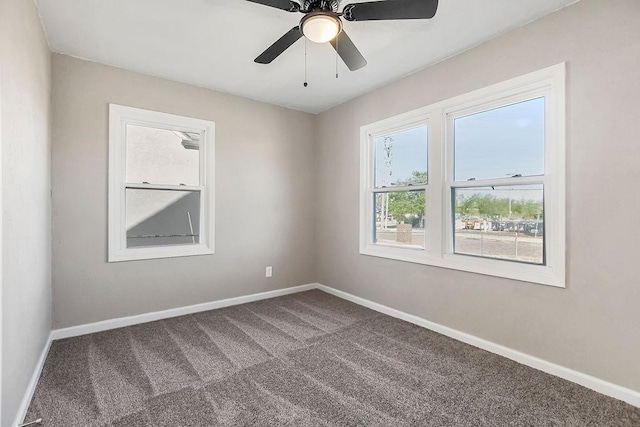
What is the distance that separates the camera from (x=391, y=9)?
5.64 feet

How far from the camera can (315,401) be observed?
190cm

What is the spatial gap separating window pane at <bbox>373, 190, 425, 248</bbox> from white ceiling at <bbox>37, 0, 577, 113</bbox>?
127 cm

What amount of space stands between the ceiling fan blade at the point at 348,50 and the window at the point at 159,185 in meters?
1.98

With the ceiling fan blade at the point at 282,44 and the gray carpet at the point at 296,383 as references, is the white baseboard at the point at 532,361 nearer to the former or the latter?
the gray carpet at the point at 296,383

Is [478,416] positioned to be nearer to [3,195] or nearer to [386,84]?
[3,195]

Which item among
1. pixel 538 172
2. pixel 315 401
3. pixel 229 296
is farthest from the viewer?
pixel 229 296

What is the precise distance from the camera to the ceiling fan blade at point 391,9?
5.43ft

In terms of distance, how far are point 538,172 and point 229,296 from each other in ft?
11.0

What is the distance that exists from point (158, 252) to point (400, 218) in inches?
104

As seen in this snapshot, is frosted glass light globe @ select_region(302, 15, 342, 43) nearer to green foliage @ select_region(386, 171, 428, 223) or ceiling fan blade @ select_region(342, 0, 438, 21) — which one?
ceiling fan blade @ select_region(342, 0, 438, 21)

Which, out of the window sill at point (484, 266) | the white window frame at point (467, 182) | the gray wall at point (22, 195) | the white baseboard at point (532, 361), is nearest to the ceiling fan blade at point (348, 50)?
the white window frame at point (467, 182)

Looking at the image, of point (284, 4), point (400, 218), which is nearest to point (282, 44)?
point (284, 4)

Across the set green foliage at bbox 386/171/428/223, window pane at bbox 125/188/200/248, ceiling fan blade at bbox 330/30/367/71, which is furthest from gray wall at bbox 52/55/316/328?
ceiling fan blade at bbox 330/30/367/71

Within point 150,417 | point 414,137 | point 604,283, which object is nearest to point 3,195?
point 150,417
